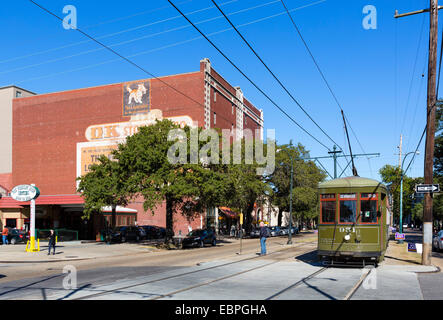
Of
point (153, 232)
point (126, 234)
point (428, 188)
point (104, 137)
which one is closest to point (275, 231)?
point (153, 232)

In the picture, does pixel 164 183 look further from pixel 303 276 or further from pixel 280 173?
pixel 280 173

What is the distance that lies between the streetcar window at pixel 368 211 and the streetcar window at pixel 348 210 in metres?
0.30

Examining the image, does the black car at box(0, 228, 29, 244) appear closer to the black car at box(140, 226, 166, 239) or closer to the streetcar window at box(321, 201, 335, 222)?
the black car at box(140, 226, 166, 239)

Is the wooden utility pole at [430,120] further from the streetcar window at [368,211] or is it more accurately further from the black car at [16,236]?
the black car at [16,236]

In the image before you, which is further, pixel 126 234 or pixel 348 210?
pixel 126 234

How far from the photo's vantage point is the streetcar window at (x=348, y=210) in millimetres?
16797

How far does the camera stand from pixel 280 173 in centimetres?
5475

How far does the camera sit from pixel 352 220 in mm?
16734

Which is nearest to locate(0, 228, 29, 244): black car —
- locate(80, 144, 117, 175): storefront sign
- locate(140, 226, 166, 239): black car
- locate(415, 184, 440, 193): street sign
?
locate(140, 226, 166, 239): black car

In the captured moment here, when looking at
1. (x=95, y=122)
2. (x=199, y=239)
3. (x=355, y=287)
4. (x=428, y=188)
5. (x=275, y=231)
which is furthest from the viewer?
(x=95, y=122)

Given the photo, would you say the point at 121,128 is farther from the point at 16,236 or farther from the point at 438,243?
the point at 438,243

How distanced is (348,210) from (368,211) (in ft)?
2.47

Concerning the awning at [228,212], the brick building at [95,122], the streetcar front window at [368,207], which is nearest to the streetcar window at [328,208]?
the streetcar front window at [368,207]
